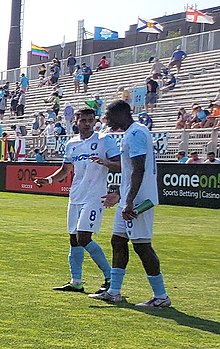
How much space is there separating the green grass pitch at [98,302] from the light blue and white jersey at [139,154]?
1.05 m

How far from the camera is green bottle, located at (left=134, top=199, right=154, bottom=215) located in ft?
23.6

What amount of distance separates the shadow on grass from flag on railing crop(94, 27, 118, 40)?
175 feet

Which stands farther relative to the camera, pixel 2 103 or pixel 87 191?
pixel 2 103

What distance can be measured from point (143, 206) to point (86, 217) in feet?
3.63

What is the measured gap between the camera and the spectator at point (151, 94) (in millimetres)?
32531

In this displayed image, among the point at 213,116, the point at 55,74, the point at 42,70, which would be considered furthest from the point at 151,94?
the point at 42,70

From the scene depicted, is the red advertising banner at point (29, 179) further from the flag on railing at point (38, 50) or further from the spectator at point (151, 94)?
the flag on railing at point (38, 50)

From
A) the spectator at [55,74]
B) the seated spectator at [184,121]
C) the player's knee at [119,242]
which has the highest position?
the spectator at [55,74]

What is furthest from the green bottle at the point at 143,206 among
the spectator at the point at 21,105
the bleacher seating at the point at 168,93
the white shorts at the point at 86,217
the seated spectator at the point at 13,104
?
the seated spectator at the point at 13,104

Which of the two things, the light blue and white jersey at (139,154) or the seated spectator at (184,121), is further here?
the seated spectator at (184,121)

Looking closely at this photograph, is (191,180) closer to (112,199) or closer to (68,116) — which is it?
(68,116)

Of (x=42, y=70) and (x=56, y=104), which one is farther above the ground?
(x=42, y=70)

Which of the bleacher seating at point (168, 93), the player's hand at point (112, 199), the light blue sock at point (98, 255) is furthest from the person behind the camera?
the bleacher seating at point (168, 93)

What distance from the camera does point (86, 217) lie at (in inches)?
322
